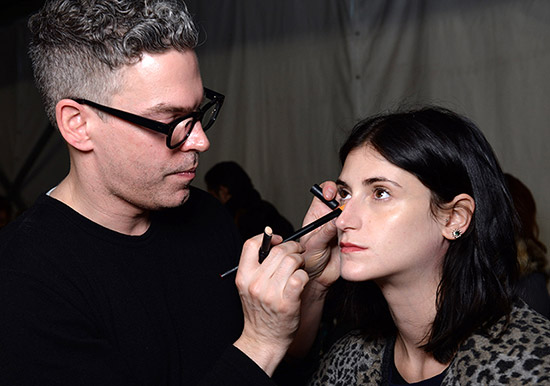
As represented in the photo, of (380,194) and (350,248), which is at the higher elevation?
(380,194)

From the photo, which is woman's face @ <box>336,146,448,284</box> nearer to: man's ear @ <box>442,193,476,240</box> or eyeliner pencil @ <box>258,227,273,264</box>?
man's ear @ <box>442,193,476,240</box>

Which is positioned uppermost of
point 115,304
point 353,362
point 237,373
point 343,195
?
point 343,195

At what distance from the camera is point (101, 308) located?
1.53 m

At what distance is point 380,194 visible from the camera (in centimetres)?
165

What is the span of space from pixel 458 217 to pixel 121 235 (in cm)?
89

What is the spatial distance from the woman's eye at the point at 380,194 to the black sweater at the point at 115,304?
1.69 ft

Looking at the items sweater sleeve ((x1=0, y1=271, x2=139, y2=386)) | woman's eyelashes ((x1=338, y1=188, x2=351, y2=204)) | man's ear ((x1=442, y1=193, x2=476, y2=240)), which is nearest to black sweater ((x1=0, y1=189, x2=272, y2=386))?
sweater sleeve ((x1=0, y1=271, x2=139, y2=386))

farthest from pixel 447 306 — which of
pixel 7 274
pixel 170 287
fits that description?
pixel 7 274

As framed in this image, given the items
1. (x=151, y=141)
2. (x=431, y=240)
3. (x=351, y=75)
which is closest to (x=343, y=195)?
(x=431, y=240)

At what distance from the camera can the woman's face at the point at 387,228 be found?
5.30ft

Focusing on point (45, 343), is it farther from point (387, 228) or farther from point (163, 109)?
point (387, 228)

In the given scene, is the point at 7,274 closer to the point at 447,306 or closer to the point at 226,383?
the point at 226,383

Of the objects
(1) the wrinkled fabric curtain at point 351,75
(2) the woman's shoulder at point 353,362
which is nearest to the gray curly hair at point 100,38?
(2) the woman's shoulder at point 353,362

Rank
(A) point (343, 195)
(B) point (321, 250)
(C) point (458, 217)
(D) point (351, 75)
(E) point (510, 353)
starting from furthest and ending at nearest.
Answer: (D) point (351, 75), (B) point (321, 250), (A) point (343, 195), (C) point (458, 217), (E) point (510, 353)
